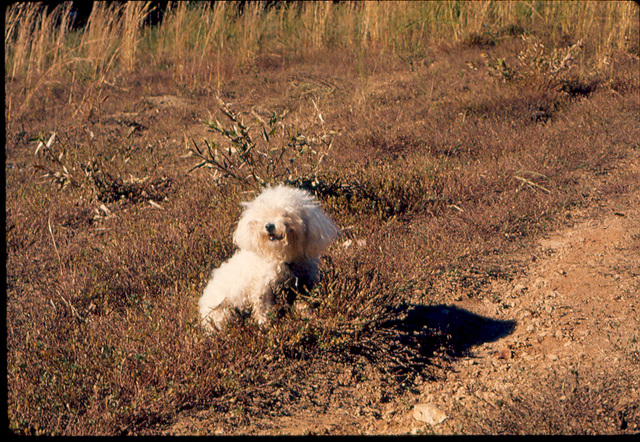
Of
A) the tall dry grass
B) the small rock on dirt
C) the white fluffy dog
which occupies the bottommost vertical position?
the small rock on dirt

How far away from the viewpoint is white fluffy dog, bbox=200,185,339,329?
3.63 metres

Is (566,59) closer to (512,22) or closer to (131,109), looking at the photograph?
(512,22)

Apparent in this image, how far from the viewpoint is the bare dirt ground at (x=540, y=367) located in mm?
2992

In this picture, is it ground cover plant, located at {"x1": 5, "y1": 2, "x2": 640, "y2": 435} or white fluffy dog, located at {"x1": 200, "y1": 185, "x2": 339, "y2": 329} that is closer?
ground cover plant, located at {"x1": 5, "y1": 2, "x2": 640, "y2": 435}

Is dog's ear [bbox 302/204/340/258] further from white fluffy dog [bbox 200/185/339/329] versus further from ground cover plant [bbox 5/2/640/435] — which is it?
ground cover plant [bbox 5/2/640/435]

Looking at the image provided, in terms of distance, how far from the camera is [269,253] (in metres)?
3.71

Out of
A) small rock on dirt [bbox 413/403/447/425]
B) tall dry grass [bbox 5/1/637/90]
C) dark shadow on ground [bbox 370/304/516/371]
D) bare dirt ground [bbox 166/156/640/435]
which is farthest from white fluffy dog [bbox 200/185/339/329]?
tall dry grass [bbox 5/1/637/90]

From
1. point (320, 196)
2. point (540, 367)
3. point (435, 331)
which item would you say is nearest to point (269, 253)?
point (435, 331)

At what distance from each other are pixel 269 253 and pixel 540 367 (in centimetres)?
184

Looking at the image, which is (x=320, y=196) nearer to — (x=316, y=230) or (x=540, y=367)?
(x=316, y=230)

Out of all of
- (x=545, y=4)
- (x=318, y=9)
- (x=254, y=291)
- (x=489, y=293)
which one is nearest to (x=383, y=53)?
(x=318, y=9)

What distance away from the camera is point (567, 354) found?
355 centimetres

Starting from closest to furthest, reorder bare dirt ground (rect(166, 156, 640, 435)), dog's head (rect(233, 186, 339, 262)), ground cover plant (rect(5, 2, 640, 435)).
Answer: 1. bare dirt ground (rect(166, 156, 640, 435))
2. ground cover plant (rect(5, 2, 640, 435))
3. dog's head (rect(233, 186, 339, 262))

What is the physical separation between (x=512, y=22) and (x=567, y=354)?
919 centimetres
